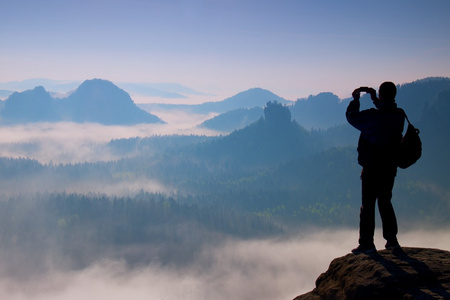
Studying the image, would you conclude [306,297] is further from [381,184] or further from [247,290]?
[247,290]

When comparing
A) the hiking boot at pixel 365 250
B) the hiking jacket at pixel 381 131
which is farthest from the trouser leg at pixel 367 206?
the hiking jacket at pixel 381 131

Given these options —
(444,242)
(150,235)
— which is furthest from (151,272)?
(444,242)

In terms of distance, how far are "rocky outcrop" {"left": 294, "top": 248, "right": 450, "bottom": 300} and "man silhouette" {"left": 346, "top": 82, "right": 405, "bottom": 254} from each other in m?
0.80

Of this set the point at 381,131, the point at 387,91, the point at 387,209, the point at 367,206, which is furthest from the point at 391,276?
the point at 387,91

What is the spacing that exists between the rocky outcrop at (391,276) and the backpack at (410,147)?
9.77 ft

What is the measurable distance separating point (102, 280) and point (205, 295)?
2266 inches

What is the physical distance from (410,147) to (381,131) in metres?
0.94

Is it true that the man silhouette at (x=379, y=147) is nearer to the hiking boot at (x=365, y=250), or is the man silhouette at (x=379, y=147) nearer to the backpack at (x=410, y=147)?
the hiking boot at (x=365, y=250)

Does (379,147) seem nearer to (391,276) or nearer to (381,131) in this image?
(381,131)

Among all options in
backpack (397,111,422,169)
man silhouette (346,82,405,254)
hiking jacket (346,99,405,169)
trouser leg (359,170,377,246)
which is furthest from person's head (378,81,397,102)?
trouser leg (359,170,377,246)

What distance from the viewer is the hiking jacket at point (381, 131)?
10.4 m

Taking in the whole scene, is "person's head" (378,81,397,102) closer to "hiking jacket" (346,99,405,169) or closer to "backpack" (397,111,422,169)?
"hiking jacket" (346,99,405,169)

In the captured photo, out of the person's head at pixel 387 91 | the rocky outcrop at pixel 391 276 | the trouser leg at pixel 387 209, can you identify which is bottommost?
the rocky outcrop at pixel 391 276

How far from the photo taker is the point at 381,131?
10.4 meters
